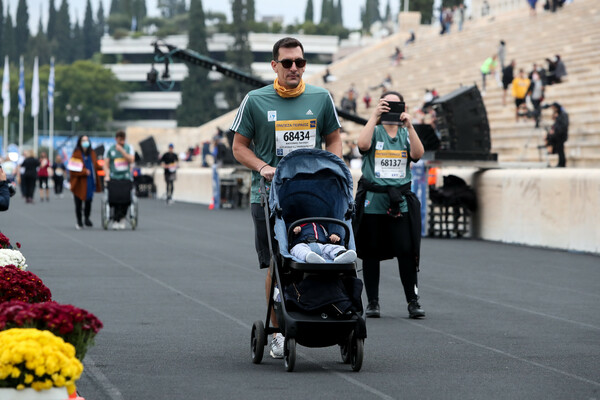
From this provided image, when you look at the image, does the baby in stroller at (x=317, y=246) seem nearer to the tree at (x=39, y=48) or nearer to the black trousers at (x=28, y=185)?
the black trousers at (x=28, y=185)

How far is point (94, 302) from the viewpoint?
36.7ft

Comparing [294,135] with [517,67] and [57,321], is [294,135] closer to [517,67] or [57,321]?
[57,321]

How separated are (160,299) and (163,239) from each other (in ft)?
31.1

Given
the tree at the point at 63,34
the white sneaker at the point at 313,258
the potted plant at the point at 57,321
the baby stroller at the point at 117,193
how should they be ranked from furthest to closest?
the tree at the point at 63,34, the baby stroller at the point at 117,193, the white sneaker at the point at 313,258, the potted plant at the point at 57,321

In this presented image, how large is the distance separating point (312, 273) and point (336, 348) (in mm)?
1365

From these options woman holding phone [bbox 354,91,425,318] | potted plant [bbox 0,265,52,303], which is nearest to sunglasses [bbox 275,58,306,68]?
potted plant [bbox 0,265,52,303]

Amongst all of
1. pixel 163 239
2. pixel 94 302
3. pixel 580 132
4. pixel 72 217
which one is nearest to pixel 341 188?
pixel 94 302

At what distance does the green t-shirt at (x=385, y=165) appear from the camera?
34.3 feet

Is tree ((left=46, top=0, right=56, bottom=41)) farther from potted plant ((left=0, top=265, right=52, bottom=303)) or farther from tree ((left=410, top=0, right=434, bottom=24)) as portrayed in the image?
potted plant ((left=0, top=265, right=52, bottom=303))

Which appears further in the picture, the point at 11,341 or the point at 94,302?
the point at 94,302

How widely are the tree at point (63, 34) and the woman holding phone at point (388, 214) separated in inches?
6710

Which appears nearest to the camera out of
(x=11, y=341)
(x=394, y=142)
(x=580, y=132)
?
(x=11, y=341)

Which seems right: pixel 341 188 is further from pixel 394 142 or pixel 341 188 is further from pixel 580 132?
pixel 580 132

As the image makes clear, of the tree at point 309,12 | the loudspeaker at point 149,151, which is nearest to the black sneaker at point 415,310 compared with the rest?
the loudspeaker at point 149,151
